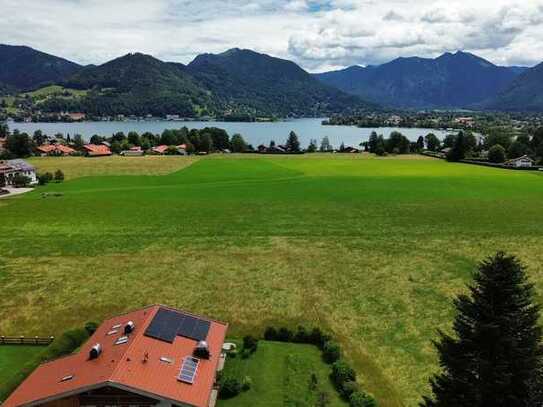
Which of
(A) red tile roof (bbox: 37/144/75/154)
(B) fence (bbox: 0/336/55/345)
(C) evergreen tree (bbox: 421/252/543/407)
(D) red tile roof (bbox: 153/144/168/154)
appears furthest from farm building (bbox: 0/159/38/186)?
(C) evergreen tree (bbox: 421/252/543/407)

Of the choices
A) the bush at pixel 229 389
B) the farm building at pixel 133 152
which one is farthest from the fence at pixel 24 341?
the farm building at pixel 133 152

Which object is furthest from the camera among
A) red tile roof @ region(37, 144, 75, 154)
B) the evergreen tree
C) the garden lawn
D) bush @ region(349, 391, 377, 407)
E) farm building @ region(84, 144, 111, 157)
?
red tile roof @ region(37, 144, 75, 154)

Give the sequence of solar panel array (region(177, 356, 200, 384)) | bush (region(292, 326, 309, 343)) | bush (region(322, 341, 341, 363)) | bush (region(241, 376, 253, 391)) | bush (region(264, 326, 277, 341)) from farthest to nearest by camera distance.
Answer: bush (region(264, 326, 277, 341)), bush (region(292, 326, 309, 343)), bush (region(322, 341, 341, 363)), bush (region(241, 376, 253, 391)), solar panel array (region(177, 356, 200, 384))

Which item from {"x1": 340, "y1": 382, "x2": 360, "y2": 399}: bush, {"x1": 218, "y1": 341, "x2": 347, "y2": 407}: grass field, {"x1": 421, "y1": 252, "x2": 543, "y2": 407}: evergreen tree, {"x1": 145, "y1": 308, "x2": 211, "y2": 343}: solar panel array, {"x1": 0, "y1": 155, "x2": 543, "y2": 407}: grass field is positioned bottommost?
{"x1": 0, "y1": 155, "x2": 543, "y2": 407}: grass field

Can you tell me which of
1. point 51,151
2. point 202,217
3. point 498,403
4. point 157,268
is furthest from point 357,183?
point 51,151

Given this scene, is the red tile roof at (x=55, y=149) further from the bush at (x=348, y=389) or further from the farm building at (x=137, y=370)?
the bush at (x=348, y=389)

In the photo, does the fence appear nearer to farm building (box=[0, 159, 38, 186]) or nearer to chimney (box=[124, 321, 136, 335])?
chimney (box=[124, 321, 136, 335])

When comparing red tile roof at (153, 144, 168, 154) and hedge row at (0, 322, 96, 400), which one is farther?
red tile roof at (153, 144, 168, 154)

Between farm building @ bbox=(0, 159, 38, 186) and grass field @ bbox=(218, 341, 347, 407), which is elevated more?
farm building @ bbox=(0, 159, 38, 186)

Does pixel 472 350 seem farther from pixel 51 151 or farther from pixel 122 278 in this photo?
pixel 51 151
